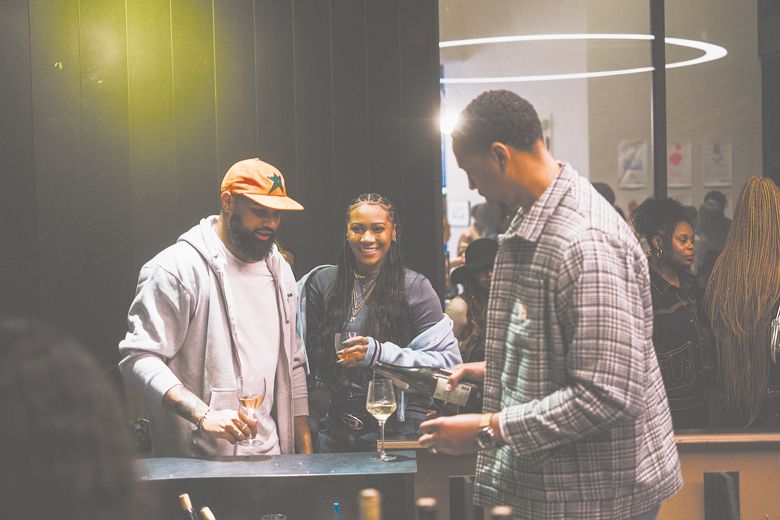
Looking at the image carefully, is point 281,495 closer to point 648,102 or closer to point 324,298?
point 324,298

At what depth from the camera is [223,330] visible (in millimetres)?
2951

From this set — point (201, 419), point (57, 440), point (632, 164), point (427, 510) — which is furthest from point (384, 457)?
point (632, 164)

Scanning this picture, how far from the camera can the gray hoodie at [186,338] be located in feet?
9.09

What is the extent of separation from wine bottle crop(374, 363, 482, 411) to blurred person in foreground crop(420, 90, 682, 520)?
0.38 meters

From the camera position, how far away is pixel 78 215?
14.8 ft

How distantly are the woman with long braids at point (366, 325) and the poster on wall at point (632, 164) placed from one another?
7.32ft

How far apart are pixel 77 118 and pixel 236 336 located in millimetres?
2091

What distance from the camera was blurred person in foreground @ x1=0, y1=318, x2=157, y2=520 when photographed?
33.6 inches

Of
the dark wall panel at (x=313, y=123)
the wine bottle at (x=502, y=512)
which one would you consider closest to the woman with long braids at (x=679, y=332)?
the dark wall panel at (x=313, y=123)

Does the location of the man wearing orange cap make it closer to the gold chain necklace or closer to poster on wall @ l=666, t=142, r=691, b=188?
the gold chain necklace

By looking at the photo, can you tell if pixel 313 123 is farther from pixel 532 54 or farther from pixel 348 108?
pixel 532 54

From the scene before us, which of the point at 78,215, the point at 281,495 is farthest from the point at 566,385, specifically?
the point at 78,215

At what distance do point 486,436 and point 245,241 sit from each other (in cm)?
147

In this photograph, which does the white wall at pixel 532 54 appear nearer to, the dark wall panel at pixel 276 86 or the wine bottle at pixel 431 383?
the dark wall panel at pixel 276 86
